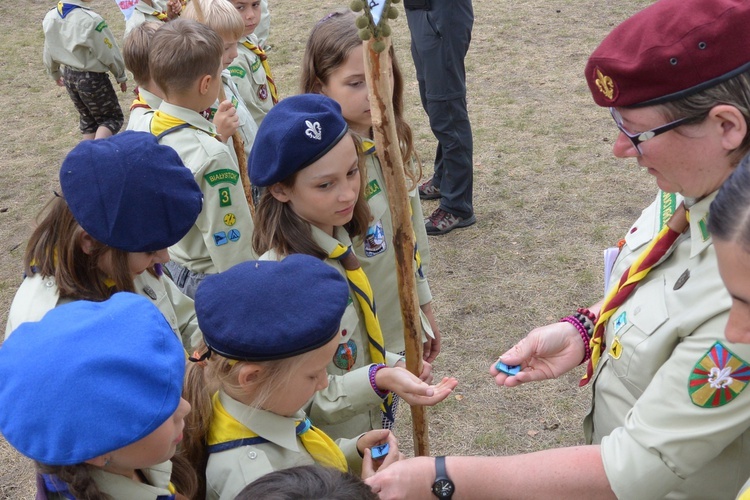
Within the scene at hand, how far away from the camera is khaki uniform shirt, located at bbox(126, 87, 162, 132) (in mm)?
3990

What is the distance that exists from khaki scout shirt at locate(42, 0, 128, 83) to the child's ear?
15.3 feet

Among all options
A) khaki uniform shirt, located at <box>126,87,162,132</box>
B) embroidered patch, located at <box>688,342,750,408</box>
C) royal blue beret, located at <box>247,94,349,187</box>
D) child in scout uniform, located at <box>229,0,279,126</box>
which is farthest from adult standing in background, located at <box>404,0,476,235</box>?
embroidered patch, located at <box>688,342,750,408</box>

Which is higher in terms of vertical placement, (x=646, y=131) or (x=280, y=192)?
(x=646, y=131)

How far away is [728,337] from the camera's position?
61.4 inches

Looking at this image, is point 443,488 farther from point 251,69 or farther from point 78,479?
point 251,69

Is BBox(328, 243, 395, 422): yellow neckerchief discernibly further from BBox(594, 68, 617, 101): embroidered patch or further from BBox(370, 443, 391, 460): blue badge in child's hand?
BBox(594, 68, 617, 101): embroidered patch

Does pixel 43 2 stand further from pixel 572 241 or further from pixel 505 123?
pixel 572 241

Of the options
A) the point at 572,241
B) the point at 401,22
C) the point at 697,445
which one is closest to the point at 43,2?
the point at 401,22

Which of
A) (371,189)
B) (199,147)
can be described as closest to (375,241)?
(371,189)

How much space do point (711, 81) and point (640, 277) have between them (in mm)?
584

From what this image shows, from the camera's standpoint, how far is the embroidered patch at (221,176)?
3.61 metres

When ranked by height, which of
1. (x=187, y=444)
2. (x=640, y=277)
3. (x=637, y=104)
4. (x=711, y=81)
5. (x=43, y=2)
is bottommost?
(x=43, y=2)

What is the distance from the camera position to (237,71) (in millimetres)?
5273

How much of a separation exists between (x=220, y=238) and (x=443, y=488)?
75.5 inches
